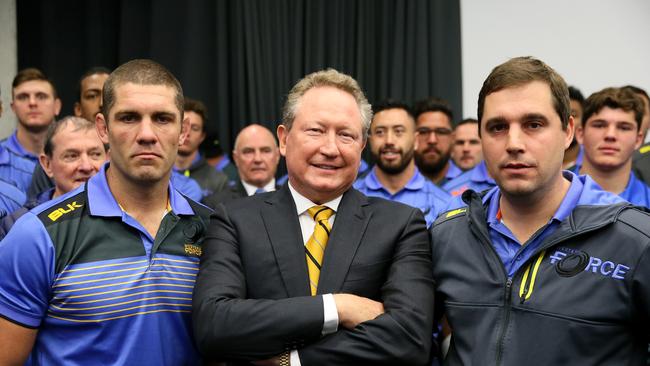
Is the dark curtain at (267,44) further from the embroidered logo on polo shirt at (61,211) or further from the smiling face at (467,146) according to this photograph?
the embroidered logo on polo shirt at (61,211)

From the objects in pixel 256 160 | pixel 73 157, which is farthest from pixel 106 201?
pixel 256 160

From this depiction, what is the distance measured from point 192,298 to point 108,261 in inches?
9.9

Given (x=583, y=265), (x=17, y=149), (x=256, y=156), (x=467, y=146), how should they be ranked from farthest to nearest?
(x=467, y=146) < (x=256, y=156) < (x=17, y=149) < (x=583, y=265)

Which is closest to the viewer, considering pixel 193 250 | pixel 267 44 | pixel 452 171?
pixel 193 250

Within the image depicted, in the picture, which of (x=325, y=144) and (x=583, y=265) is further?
(x=325, y=144)

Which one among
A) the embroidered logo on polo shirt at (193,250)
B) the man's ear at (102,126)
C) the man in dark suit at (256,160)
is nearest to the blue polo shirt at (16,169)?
the man in dark suit at (256,160)

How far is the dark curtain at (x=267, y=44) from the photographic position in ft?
18.7

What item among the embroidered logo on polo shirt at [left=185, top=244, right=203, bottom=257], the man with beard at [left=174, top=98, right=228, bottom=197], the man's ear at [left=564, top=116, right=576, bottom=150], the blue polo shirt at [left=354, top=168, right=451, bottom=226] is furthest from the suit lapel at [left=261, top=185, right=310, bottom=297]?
the man with beard at [left=174, top=98, right=228, bottom=197]

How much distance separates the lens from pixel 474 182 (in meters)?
4.10

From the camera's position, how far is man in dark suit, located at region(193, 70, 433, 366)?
1731 mm

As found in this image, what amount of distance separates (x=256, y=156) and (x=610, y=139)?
2301 mm

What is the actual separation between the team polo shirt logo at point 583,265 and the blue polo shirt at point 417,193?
2.05 metres

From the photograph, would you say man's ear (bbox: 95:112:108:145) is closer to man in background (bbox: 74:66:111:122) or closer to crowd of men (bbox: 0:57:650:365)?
crowd of men (bbox: 0:57:650:365)

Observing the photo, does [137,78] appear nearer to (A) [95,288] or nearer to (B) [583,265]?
(A) [95,288]
